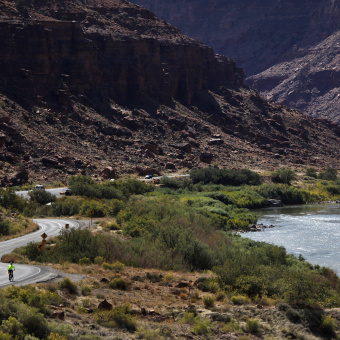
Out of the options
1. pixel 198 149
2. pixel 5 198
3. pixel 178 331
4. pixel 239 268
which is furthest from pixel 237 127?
pixel 178 331

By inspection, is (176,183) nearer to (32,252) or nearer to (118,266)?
(32,252)

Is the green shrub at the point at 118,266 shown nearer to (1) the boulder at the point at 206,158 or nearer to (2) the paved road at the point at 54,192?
(2) the paved road at the point at 54,192

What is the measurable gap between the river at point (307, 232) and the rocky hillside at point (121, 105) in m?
22.1

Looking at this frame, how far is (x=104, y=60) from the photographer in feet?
368

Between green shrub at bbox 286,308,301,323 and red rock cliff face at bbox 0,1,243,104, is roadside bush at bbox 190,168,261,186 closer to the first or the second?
red rock cliff face at bbox 0,1,243,104

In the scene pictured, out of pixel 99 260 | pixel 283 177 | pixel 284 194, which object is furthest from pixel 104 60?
pixel 99 260

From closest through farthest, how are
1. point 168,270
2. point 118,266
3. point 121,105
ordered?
point 118,266 < point 168,270 < point 121,105

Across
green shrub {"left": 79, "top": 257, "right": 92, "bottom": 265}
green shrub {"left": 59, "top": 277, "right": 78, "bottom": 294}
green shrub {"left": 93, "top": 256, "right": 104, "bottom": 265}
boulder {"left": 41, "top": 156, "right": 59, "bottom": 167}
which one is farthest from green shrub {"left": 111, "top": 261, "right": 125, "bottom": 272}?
boulder {"left": 41, "top": 156, "right": 59, "bottom": 167}

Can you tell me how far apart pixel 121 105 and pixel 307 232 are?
5594cm

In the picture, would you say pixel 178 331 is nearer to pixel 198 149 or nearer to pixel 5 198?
pixel 5 198

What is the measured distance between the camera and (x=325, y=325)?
2517 centimetres

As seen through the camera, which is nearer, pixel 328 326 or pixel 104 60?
pixel 328 326

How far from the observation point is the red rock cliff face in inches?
3718

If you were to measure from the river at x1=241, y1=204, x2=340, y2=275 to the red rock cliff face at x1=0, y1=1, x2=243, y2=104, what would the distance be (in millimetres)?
38194
